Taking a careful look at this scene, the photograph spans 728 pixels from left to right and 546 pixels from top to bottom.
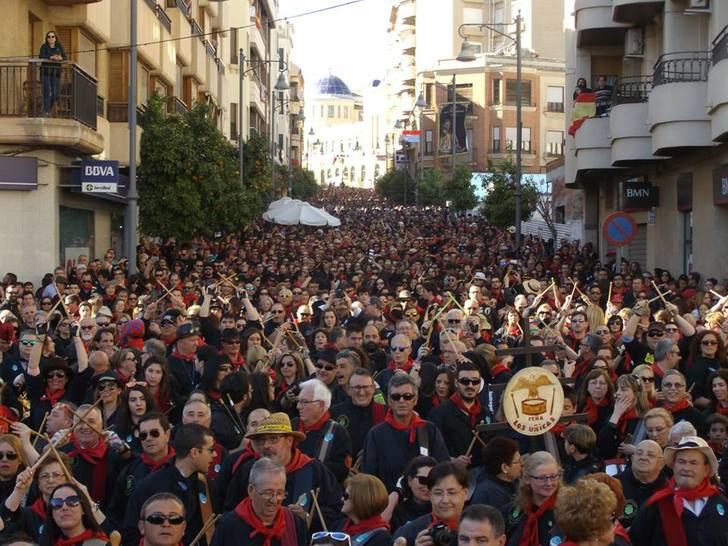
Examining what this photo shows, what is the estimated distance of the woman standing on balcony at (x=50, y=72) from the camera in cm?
2212

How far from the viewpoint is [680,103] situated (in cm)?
2259

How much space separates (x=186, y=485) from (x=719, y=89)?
14.7 meters

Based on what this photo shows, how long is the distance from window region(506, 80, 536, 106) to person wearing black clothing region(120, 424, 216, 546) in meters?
78.7

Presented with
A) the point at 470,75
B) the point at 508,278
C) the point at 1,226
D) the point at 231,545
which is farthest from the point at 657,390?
the point at 470,75

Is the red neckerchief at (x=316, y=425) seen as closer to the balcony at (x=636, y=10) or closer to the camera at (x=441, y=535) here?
the camera at (x=441, y=535)

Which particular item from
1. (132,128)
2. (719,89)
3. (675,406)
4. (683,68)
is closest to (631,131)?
(683,68)

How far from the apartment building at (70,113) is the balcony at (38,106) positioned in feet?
0.05

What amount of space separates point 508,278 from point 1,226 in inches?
338

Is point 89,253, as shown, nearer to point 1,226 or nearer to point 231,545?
point 1,226

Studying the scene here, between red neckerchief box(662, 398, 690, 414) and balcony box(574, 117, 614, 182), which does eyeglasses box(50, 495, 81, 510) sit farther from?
balcony box(574, 117, 614, 182)

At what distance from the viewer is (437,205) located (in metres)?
74.6

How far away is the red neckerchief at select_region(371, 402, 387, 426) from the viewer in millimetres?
9133

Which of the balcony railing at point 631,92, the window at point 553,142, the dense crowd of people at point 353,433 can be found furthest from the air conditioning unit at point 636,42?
the window at point 553,142

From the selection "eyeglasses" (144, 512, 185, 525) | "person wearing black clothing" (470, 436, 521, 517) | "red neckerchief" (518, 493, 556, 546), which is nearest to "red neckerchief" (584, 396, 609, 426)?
"person wearing black clothing" (470, 436, 521, 517)
